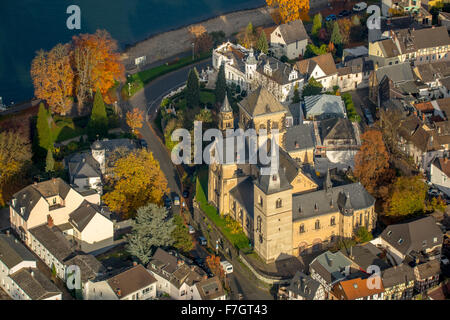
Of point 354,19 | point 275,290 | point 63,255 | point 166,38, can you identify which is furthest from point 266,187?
point 166,38

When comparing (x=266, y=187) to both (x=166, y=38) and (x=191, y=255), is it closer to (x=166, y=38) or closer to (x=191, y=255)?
(x=191, y=255)

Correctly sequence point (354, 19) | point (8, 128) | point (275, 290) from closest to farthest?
1. point (275, 290)
2. point (8, 128)
3. point (354, 19)

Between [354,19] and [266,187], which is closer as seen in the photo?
[266,187]

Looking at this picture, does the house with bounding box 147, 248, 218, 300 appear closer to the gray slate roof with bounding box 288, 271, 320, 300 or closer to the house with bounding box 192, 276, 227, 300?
the house with bounding box 192, 276, 227, 300

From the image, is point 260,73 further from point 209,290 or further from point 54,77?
point 209,290

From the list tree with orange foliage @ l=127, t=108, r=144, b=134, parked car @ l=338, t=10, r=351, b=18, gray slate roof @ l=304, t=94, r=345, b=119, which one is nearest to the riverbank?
parked car @ l=338, t=10, r=351, b=18

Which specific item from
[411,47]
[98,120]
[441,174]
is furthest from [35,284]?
[411,47]

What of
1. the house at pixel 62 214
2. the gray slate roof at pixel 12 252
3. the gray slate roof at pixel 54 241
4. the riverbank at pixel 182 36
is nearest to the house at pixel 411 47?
the riverbank at pixel 182 36
